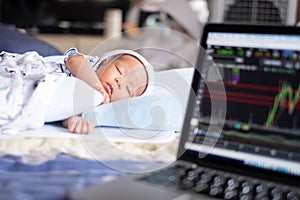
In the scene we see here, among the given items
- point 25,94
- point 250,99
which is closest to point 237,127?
point 250,99

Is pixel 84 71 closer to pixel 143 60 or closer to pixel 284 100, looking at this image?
pixel 143 60

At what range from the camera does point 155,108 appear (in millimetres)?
609

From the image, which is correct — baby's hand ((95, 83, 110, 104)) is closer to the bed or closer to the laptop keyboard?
the bed

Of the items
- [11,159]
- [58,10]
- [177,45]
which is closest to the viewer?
[11,159]

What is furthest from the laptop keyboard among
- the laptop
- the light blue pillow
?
the light blue pillow

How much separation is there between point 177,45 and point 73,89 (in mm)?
232

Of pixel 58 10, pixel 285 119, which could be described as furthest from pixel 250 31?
pixel 58 10

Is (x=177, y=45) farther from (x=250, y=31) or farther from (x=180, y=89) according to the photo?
(x=250, y=31)

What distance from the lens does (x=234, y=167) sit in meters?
0.47

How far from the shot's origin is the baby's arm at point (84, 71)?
0.61 metres

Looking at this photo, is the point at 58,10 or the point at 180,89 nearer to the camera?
the point at 180,89

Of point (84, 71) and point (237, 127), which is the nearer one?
point (237, 127)

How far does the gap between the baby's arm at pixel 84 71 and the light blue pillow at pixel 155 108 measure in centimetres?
2

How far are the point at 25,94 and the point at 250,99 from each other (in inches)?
11.3
